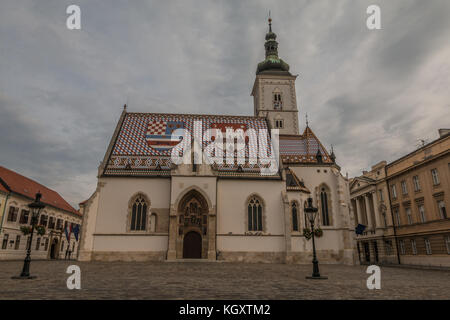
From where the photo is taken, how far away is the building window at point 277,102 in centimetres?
4629

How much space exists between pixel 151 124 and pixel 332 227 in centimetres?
2363

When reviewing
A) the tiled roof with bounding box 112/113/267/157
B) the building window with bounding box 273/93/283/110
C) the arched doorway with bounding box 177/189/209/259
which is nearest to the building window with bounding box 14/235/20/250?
the tiled roof with bounding box 112/113/267/157

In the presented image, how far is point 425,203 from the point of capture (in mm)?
31562

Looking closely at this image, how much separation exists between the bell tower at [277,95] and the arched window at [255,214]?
16.9 meters

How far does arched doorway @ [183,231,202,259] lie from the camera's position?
28766mm

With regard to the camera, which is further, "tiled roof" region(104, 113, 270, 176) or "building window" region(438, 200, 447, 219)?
"tiled roof" region(104, 113, 270, 176)

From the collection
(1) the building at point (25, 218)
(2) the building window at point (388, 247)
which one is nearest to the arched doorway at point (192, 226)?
(1) the building at point (25, 218)

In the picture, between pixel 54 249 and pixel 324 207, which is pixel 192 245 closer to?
pixel 324 207

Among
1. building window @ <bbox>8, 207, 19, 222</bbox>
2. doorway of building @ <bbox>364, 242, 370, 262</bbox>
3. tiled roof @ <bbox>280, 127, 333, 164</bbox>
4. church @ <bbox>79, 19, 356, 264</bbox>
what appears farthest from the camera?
doorway of building @ <bbox>364, 242, 370, 262</bbox>

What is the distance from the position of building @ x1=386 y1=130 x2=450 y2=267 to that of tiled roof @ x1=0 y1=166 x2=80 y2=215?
46.8 m

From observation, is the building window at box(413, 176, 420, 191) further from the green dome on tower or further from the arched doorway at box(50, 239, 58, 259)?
the arched doorway at box(50, 239, 58, 259)
